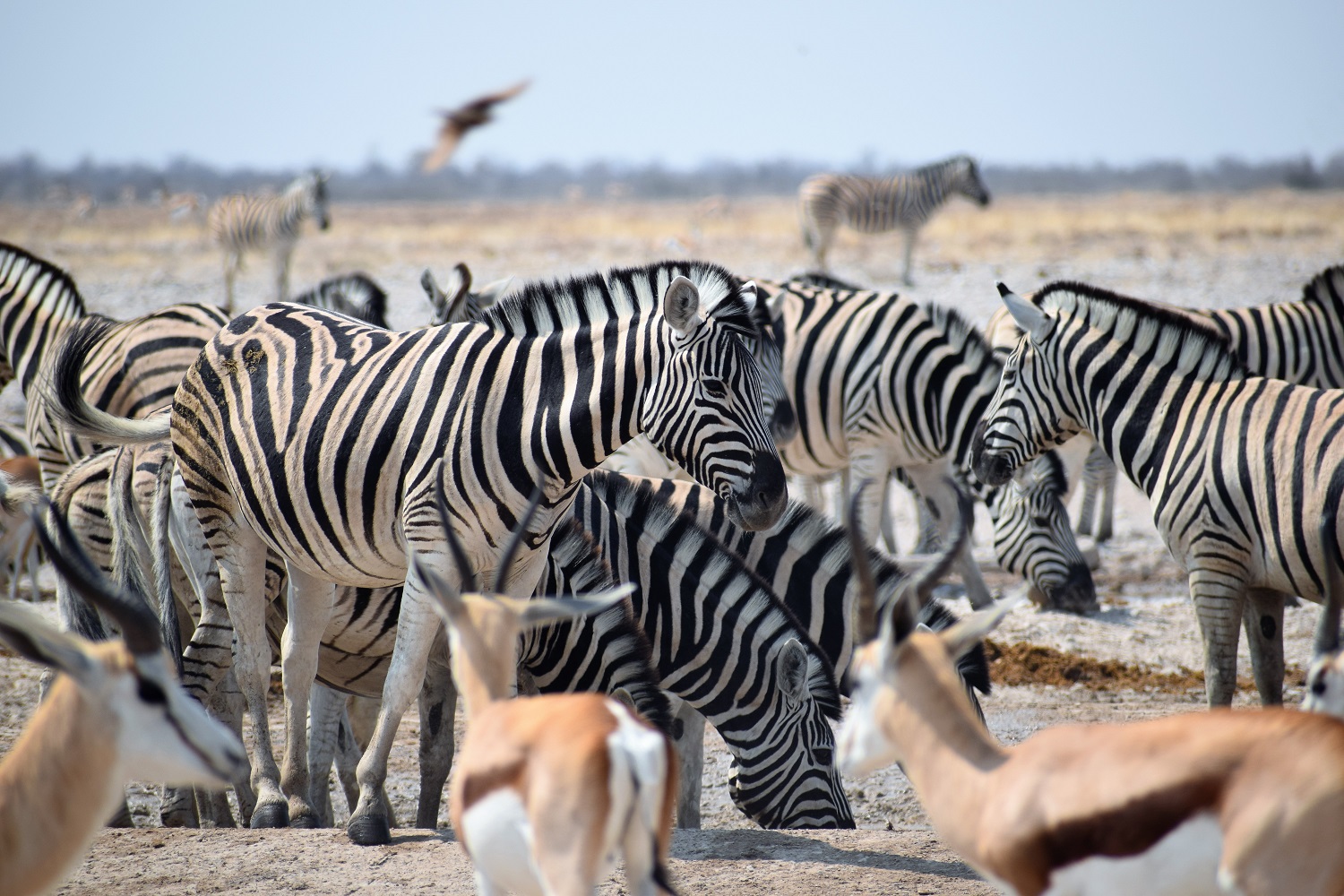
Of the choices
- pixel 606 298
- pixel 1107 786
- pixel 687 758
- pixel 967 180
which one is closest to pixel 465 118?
pixel 606 298

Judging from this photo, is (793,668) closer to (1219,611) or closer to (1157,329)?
(1219,611)

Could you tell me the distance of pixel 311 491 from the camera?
459cm

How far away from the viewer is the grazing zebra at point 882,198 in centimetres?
2355

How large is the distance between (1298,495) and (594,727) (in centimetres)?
337

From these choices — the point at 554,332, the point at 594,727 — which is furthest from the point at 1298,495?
the point at 594,727

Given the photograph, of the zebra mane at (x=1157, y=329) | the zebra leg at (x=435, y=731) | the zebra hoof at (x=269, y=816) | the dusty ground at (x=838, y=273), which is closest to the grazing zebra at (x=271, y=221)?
Answer: the dusty ground at (x=838, y=273)

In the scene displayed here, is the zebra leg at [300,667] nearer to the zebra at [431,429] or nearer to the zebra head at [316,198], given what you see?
the zebra at [431,429]

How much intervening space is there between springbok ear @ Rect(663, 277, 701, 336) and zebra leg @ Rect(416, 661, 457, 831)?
6.17 feet

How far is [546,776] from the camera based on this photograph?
2578mm

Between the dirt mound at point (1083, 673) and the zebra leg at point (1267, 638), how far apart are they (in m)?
1.77

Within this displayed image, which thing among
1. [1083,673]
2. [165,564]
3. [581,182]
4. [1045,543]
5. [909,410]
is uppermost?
[581,182]

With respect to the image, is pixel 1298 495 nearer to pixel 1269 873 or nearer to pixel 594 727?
pixel 1269 873

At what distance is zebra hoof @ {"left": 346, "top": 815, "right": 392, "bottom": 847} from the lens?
14.6 ft

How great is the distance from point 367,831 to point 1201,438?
3678 mm
